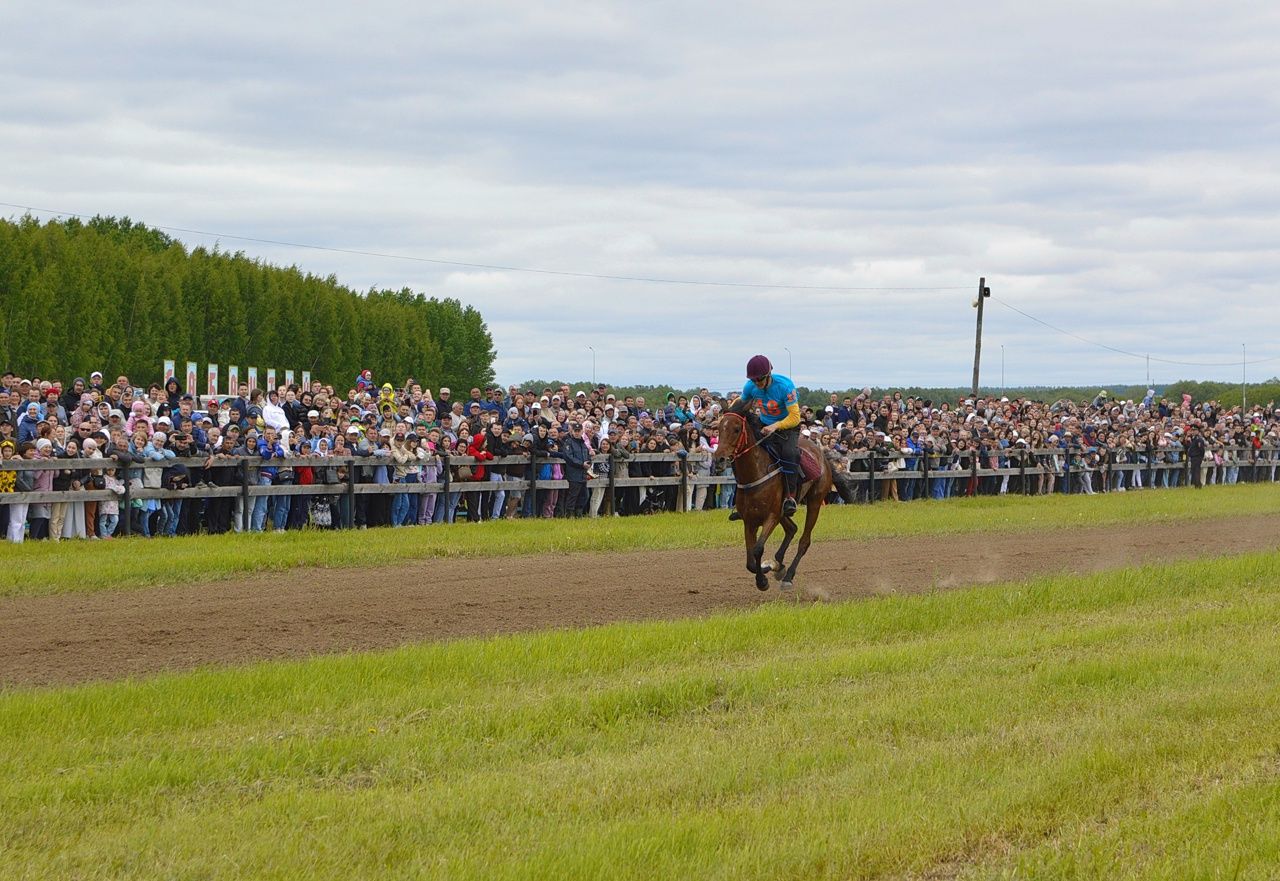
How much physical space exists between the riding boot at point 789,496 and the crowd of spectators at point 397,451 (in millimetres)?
806

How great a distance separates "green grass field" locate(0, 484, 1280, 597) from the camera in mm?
15188

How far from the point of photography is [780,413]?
1546 centimetres

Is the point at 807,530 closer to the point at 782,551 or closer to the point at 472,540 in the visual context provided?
the point at 782,551

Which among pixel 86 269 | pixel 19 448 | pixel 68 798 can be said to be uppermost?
pixel 86 269

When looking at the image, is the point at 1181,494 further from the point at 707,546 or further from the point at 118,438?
the point at 118,438

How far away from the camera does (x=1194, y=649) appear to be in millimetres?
10680

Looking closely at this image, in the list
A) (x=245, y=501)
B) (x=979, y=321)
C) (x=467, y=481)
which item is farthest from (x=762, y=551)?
(x=979, y=321)

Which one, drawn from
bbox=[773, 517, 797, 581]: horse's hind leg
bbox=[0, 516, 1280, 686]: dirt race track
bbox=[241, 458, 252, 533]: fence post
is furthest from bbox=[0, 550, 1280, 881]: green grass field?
bbox=[241, 458, 252, 533]: fence post

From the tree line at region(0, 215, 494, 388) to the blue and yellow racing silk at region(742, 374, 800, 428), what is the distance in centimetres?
3780

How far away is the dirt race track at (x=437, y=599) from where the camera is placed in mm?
11094

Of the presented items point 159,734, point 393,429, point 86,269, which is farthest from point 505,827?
point 86,269

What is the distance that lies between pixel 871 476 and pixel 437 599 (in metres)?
17.4

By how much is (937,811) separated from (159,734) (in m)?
4.43

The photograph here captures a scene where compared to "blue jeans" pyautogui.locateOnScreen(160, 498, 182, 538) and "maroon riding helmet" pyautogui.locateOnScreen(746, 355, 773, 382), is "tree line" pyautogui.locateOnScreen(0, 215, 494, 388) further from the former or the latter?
"maroon riding helmet" pyautogui.locateOnScreen(746, 355, 773, 382)
